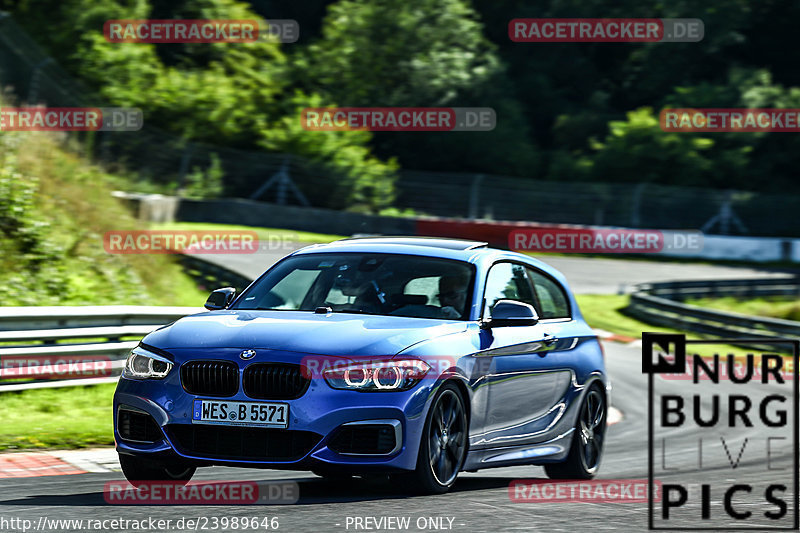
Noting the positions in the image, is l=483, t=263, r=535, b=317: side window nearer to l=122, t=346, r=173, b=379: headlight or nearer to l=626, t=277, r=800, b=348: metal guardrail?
l=122, t=346, r=173, b=379: headlight

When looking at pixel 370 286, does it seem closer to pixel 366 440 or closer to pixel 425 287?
pixel 425 287

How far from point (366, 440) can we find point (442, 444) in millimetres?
588

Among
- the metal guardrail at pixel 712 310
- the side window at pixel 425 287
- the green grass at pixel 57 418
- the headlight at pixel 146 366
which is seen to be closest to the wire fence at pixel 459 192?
the metal guardrail at pixel 712 310

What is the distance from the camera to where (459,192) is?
3650 centimetres

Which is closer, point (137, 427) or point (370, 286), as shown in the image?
point (137, 427)

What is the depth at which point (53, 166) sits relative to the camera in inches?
731

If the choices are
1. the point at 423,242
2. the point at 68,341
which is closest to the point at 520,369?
the point at 423,242

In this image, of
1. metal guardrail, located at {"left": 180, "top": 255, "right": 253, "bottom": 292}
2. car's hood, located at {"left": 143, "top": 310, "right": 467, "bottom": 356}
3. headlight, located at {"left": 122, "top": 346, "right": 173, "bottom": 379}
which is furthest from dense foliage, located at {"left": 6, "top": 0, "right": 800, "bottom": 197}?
headlight, located at {"left": 122, "top": 346, "right": 173, "bottom": 379}

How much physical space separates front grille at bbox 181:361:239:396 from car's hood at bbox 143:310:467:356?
0.36ft

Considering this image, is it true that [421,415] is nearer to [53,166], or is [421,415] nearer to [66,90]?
[53,166]

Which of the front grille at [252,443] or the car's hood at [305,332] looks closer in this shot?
the front grille at [252,443]

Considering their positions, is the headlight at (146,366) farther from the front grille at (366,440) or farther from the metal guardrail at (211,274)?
the metal guardrail at (211,274)

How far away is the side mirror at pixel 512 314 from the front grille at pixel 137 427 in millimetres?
2158

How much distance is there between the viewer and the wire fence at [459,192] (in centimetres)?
3556
